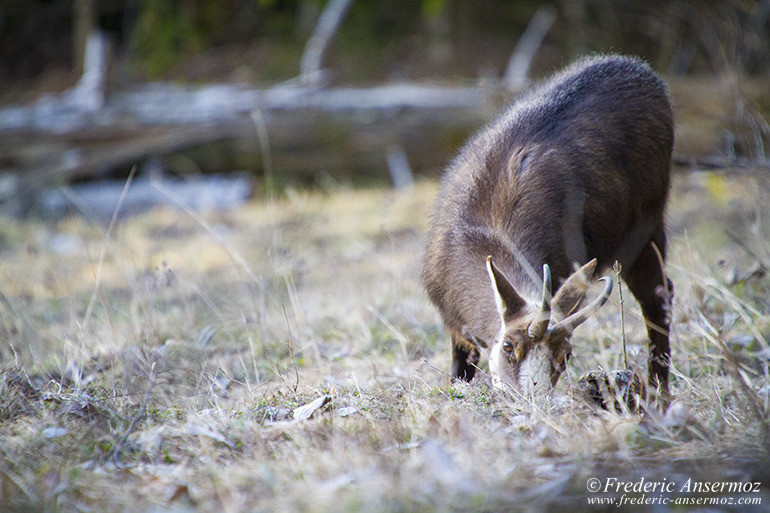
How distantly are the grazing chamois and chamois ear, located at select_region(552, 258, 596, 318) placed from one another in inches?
6.8

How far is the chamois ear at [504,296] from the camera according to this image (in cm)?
322

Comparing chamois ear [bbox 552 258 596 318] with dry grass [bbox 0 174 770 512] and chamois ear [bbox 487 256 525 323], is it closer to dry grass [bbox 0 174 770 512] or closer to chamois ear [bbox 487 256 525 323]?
chamois ear [bbox 487 256 525 323]

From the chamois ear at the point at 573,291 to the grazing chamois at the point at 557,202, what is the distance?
0.17m

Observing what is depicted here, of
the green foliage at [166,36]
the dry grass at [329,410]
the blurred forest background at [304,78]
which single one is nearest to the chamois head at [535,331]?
the dry grass at [329,410]

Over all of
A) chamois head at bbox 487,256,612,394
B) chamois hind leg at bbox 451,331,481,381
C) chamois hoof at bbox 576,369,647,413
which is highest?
chamois head at bbox 487,256,612,394

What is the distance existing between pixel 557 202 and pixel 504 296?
873 millimetres

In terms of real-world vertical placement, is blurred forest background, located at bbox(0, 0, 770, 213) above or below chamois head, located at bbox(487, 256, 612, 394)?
above

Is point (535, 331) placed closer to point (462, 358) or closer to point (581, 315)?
point (581, 315)

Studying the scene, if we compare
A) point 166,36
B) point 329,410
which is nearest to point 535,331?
point 329,410

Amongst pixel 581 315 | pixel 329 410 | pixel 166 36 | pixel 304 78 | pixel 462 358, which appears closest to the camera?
pixel 581 315

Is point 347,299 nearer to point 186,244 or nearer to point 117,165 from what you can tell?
point 186,244

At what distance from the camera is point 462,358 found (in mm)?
4031

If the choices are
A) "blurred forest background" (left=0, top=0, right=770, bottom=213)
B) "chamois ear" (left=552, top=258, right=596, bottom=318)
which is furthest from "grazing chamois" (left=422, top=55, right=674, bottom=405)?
"blurred forest background" (left=0, top=0, right=770, bottom=213)

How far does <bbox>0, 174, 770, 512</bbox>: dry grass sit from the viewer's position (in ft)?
7.61
